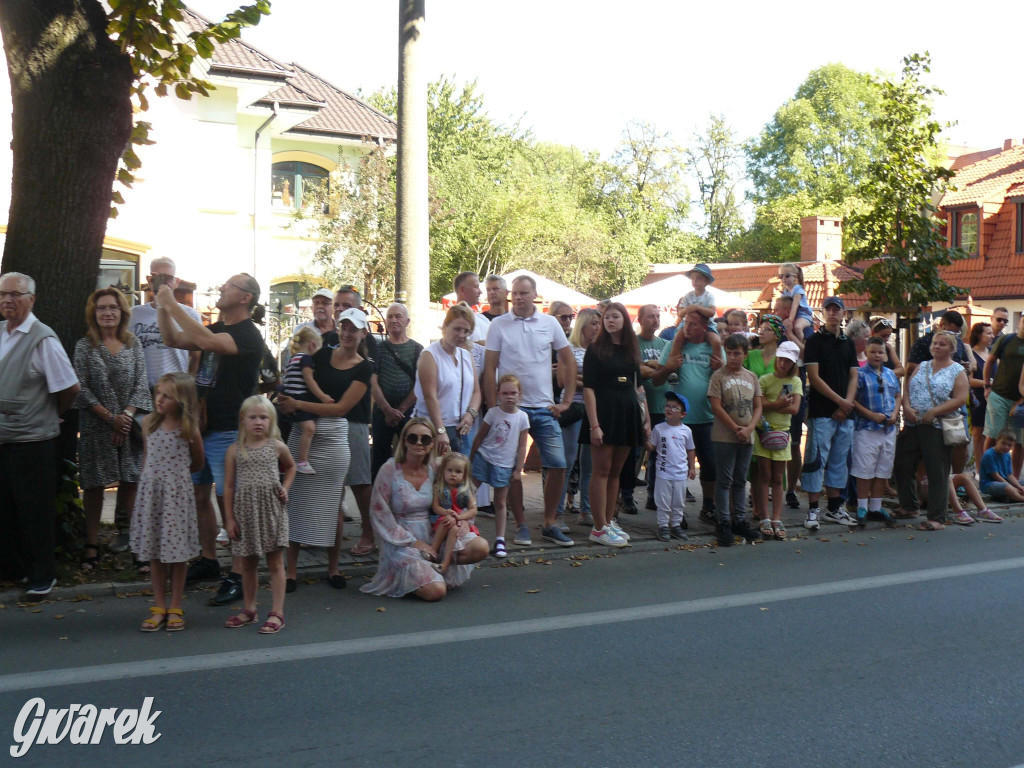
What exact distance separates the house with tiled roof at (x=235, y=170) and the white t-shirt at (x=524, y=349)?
36.9 feet

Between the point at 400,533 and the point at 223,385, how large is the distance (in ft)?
5.46

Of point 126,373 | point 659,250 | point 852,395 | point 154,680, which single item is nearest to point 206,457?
point 126,373

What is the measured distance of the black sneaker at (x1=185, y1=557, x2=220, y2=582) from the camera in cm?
779

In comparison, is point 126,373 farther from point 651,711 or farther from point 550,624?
point 651,711

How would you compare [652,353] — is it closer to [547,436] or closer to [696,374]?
[696,374]

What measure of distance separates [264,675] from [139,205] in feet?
66.4

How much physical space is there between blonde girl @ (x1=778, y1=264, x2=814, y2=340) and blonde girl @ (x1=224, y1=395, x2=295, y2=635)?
6.69m

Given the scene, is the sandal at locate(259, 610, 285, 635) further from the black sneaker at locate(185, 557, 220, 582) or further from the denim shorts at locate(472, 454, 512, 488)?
the denim shorts at locate(472, 454, 512, 488)

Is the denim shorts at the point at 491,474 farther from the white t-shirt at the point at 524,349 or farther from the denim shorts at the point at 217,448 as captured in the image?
the denim shorts at the point at 217,448

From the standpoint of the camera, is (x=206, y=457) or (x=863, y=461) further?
(x=863, y=461)

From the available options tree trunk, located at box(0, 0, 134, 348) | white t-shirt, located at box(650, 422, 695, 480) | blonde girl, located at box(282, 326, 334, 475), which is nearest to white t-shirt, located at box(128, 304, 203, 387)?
tree trunk, located at box(0, 0, 134, 348)

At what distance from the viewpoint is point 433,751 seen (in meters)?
4.65

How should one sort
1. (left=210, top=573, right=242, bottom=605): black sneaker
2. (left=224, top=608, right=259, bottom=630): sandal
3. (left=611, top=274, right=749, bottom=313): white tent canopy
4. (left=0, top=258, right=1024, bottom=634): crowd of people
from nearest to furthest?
(left=224, top=608, right=259, bottom=630): sandal
(left=0, top=258, right=1024, bottom=634): crowd of people
(left=210, top=573, right=242, bottom=605): black sneaker
(left=611, top=274, right=749, bottom=313): white tent canopy

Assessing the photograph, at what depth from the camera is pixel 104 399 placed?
8.05 m
